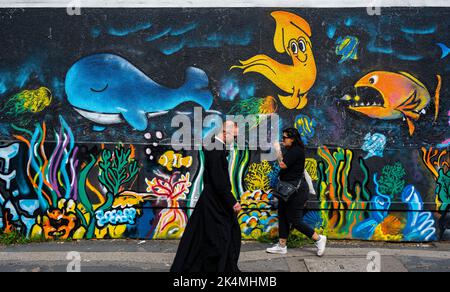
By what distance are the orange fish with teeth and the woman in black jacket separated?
1.33m

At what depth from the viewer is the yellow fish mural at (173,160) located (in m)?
7.20

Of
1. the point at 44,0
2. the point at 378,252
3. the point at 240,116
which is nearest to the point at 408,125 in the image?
the point at 378,252

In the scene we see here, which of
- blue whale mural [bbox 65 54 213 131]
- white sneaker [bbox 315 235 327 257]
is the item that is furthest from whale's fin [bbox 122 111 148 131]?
white sneaker [bbox 315 235 327 257]

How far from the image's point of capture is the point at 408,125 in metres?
7.10

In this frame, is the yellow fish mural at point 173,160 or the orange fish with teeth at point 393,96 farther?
the yellow fish mural at point 173,160

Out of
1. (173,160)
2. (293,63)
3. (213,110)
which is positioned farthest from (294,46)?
(173,160)

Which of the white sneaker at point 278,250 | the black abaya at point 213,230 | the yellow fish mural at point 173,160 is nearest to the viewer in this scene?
the black abaya at point 213,230

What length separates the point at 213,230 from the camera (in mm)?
5184

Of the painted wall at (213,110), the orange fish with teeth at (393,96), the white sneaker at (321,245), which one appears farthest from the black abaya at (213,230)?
the orange fish with teeth at (393,96)

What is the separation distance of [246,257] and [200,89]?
8.05 feet

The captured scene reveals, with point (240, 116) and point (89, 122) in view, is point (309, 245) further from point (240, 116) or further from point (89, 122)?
point (89, 122)

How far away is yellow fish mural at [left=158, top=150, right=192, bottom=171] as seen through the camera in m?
7.20

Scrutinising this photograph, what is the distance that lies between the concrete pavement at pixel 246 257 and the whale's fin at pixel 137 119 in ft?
5.42

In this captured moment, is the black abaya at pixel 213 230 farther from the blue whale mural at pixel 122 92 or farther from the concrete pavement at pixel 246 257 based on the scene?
the blue whale mural at pixel 122 92
